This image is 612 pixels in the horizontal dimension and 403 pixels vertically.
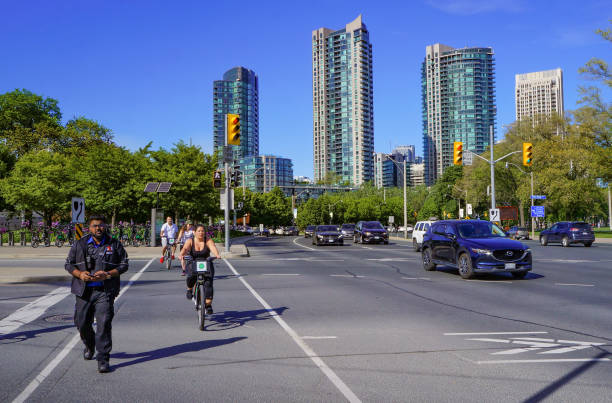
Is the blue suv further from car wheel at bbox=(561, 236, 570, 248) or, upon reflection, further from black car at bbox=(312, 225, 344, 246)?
car wheel at bbox=(561, 236, 570, 248)

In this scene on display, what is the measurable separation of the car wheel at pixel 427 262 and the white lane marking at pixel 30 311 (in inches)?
449

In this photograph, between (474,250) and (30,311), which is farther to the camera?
(474,250)

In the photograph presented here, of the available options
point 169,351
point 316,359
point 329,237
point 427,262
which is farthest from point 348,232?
point 316,359

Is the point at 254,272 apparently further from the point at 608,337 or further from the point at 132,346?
the point at 608,337

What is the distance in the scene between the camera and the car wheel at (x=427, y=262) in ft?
60.6

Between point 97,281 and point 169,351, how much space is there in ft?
4.89

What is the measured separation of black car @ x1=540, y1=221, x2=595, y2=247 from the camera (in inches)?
1345

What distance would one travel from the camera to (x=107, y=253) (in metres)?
6.00

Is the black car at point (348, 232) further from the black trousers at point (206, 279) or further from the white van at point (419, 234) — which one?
the black trousers at point (206, 279)

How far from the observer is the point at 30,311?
10.1 m

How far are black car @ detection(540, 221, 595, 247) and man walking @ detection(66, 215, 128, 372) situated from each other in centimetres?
3434

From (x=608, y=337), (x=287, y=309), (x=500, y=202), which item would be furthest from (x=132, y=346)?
(x=500, y=202)

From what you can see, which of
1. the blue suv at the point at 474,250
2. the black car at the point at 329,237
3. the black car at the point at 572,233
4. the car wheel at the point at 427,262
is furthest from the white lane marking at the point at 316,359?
the black car at the point at 572,233

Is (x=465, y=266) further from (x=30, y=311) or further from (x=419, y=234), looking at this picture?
(x=419, y=234)
